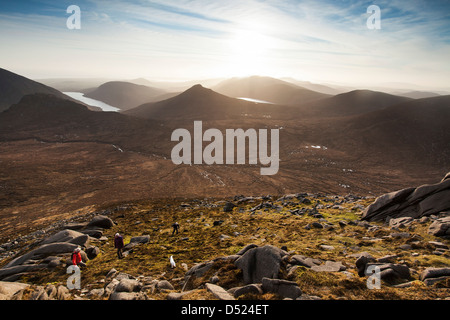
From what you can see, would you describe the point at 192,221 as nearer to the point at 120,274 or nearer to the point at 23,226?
the point at 120,274

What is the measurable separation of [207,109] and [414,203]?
150148 mm

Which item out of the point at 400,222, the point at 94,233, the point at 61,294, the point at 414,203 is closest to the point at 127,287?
the point at 61,294

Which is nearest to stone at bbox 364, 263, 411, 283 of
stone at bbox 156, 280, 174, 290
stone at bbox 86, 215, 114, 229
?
stone at bbox 156, 280, 174, 290

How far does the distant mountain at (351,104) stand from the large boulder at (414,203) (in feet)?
493

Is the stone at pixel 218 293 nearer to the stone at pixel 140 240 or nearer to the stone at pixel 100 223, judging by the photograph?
the stone at pixel 140 240

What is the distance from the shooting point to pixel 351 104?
17962 centimetres

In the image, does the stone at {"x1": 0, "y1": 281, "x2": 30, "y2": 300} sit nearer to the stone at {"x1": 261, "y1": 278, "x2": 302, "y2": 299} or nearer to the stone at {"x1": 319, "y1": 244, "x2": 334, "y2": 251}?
the stone at {"x1": 261, "y1": 278, "x2": 302, "y2": 299}

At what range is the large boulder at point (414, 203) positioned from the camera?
16328 mm

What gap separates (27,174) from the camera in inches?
2399

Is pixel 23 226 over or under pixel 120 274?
under

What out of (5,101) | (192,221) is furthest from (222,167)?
(5,101)

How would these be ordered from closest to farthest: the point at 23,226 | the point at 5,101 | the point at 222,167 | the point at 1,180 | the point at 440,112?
the point at 23,226, the point at 1,180, the point at 222,167, the point at 440,112, the point at 5,101

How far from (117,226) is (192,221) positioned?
8212 millimetres

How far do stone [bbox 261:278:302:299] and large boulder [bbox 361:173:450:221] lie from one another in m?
14.5
